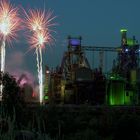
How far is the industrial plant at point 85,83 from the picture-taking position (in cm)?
6669

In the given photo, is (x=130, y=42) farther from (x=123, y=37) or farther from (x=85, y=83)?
(x=85, y=83)

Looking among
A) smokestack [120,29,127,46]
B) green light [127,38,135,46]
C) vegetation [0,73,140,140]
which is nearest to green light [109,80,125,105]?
smokestack [120,29,127,46]

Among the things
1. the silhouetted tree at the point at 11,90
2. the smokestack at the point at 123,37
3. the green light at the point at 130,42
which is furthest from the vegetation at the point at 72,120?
the green light at the point at 130,42

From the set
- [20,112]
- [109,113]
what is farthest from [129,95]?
[20,112]

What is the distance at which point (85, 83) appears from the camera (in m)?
67.2

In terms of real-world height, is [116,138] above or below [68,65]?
below

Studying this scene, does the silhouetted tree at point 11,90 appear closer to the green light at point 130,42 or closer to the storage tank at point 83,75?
the storage tank at point 83,75

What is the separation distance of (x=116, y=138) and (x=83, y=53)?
1779 inches

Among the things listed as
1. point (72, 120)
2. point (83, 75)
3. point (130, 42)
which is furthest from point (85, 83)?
point (72, 120)

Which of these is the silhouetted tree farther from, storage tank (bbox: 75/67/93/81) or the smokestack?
the smokestack

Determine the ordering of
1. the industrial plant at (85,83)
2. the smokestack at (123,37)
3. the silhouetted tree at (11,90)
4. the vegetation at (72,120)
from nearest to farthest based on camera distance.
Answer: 1. the vegetation at (72,120)
2. the silhouetted tree at (11,90)
3. the industrial plant at (85,83)
4. the smokestack at (123,37)

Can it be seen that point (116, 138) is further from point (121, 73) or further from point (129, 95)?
point (121, 73)

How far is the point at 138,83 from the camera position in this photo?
70688 millimetres

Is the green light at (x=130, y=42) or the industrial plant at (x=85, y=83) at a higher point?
the green light at (x=130, y=42)
